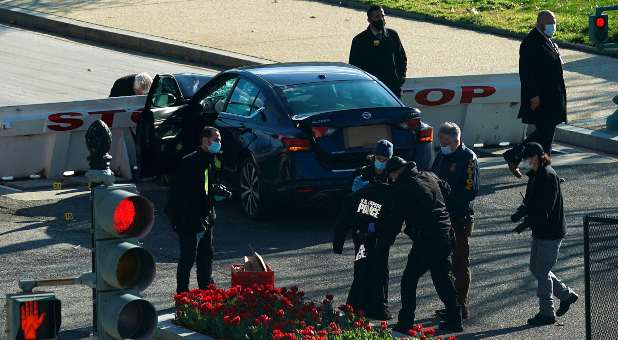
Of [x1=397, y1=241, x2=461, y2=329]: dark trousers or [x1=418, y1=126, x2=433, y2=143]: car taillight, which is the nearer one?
[x1=397, y1=241, x2=461, y2=329]: dark trousers

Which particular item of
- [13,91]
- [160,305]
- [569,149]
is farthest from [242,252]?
[13,91]

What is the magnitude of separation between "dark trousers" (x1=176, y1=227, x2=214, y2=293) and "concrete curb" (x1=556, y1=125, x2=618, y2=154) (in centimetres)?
766

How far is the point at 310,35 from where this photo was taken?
25.7 metres

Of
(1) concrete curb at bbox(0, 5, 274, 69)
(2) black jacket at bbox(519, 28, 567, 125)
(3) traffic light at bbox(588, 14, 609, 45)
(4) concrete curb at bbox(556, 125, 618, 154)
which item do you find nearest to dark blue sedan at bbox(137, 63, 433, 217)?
(2) black jacket at bbox(519, 28, 567, 125)

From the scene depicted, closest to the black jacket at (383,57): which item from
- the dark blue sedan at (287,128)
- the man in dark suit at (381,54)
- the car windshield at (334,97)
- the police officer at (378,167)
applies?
the man in dark suit at (381,54)

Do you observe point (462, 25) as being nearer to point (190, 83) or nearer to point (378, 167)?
point (190, 83)

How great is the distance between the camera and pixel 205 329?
10016mm

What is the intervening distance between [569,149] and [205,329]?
881 cm

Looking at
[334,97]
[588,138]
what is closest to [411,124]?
[334,97]

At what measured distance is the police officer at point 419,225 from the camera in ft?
34.2

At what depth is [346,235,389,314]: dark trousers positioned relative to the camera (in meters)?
11.0

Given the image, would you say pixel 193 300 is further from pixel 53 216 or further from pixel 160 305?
pixel 53 216

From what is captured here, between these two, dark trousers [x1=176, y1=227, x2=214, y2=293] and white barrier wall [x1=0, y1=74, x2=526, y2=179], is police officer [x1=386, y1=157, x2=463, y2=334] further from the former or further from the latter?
white barrier wall [x1=0, y1=74, x2=526, y2=179]

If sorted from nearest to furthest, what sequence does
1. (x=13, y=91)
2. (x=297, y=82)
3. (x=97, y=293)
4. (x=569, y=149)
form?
(x=97, y=293), (x=297, y=82), (x=569, y=149), (x=13, y=91)
